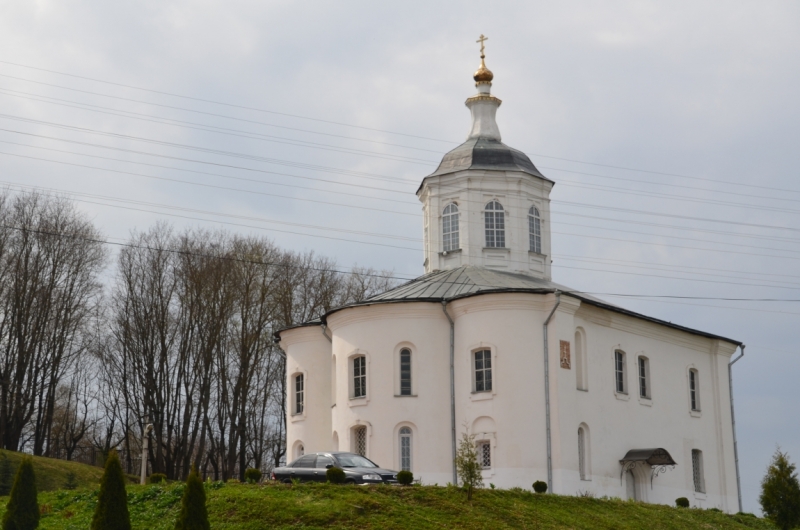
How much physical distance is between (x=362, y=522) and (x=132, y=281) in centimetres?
3043

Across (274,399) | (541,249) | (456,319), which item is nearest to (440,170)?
(541,249)

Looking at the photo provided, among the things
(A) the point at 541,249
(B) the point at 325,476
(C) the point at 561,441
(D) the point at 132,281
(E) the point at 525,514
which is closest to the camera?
(E) the point at 525,514

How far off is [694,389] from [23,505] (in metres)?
26.6

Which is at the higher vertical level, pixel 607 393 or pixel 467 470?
pixel 607 393

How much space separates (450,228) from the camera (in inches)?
1599

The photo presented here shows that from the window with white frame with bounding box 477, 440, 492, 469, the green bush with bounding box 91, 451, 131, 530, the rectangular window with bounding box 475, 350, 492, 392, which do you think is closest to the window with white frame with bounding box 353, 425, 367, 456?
the window with white frame with bounding box 477, 440, 492, 469

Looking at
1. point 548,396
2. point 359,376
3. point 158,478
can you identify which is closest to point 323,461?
point 158,478

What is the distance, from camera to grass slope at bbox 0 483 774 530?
888 inches

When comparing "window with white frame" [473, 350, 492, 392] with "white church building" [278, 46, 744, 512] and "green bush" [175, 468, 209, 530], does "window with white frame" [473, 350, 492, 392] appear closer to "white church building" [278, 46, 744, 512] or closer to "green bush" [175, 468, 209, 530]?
"white church building" [278, 46, 744, 512]

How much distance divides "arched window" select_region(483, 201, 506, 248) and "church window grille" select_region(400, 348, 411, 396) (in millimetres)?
6845

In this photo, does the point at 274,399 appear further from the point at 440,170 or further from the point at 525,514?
the point at 525,514

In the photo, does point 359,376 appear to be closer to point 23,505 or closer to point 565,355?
point 565,355

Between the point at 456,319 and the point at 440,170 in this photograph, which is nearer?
the point at 456,319

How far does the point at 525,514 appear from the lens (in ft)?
81.8
